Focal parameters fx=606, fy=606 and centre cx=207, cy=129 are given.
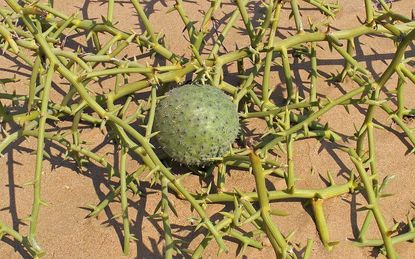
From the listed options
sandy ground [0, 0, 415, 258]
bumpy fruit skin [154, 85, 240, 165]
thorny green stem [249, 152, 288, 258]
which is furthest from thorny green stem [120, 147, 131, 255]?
thorny green stem [249, 152, 288, 258]

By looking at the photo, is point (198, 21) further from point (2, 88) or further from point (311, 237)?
point (311, 237)

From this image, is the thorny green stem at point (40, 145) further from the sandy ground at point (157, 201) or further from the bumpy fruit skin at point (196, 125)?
the bumpy fruit skin at point (196, 125)

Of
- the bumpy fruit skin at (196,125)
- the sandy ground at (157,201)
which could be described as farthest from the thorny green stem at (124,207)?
the bumpy fruit skin at (196,125)

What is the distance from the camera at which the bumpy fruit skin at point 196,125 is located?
2072mm

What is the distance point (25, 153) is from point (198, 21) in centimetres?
102

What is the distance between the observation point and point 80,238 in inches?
81.8

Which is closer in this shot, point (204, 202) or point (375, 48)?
point (204, 202)

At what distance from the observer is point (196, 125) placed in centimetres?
206

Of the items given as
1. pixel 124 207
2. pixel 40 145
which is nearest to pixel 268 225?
pixel 124 207

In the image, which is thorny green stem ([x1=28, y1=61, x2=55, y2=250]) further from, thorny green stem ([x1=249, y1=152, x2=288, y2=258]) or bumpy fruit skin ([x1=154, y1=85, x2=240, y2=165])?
thorny green stem ([x1=249, y1=152, x2=288, y2=258])

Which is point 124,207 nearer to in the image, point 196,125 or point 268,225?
point 196,125

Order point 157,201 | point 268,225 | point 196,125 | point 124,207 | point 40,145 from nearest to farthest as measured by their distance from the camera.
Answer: point 268,225, point 40,145, point 124,207, point 196,125, point 157,201

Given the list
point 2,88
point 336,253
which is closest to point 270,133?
point 336,253

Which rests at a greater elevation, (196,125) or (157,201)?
(196,125)
